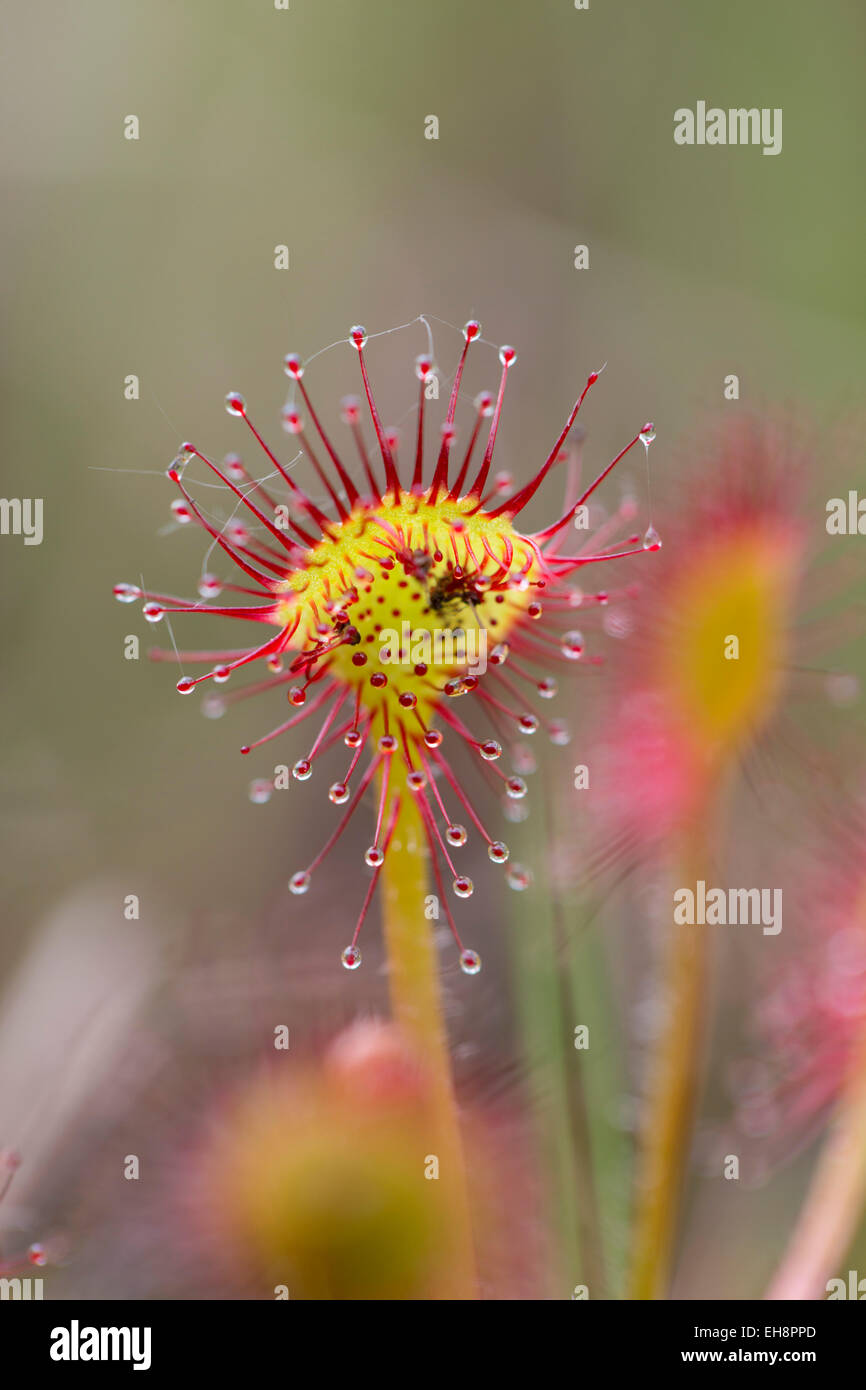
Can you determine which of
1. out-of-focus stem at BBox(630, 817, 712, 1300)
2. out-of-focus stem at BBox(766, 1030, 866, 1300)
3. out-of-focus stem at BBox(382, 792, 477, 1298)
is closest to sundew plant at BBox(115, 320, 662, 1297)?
out-of-focus stem at BBox(382, 792, 477, 1298)

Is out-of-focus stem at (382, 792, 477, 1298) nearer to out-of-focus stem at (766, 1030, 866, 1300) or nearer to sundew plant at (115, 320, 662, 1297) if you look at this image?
sundew plant at (115, 320, 662, 1297)

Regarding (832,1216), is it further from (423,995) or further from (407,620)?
(407,620)

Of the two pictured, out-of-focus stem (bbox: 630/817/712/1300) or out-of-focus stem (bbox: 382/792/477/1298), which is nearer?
out-of-focus stem (bbox: 382/792/477/1298)

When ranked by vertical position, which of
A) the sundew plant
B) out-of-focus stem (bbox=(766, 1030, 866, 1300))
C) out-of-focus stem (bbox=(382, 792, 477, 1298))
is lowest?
out-of-focus stem (bbox=(766, 1030, 866, 1300))

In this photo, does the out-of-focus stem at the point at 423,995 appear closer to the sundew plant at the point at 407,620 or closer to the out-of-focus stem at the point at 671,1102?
the sundew plant at the point at 407,620

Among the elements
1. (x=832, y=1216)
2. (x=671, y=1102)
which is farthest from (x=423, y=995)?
(x=832, y=1216)

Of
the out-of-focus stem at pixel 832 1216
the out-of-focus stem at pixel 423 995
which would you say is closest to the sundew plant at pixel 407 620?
the out-of-focus stem at pixel 423 995

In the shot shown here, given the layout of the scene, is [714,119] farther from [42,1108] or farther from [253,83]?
[42,1108]
